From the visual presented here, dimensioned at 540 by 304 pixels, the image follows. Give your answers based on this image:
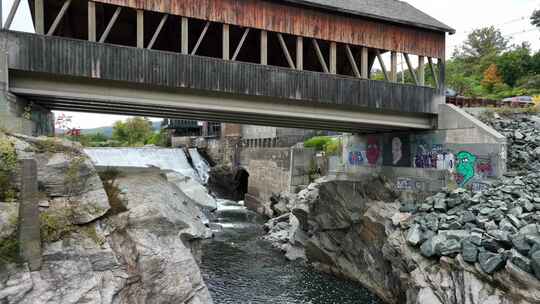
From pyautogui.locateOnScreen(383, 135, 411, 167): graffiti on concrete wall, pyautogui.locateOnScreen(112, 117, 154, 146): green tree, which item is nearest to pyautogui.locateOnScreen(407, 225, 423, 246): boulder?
pyautogui.locateOnScreen(383, 135, 411, 167): graffiti on concrete wall

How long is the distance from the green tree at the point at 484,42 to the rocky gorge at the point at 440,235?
4397 centimetres

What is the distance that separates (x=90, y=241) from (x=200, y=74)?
668cm

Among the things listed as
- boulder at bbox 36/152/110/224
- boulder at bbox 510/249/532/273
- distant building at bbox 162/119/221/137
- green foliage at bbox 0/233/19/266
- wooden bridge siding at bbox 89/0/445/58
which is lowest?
boulder at bbox 510/249/532/273

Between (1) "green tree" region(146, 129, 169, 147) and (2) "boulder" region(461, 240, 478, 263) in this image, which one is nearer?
(2) "boulder" region(461, 240, 478, 263)

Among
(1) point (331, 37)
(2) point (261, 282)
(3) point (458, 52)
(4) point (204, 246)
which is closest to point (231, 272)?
(2) point (261, 282)

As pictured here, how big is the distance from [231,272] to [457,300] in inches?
454

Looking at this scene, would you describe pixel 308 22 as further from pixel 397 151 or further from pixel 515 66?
pixel 515 66

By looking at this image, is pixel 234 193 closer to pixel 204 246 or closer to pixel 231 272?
pixel 204 246

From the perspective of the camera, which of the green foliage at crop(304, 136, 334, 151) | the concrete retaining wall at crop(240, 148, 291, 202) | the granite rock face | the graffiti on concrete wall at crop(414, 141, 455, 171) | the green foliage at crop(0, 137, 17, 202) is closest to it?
the green foliage at crop(0, 137, 17, 202)

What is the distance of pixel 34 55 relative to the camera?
34.9ft

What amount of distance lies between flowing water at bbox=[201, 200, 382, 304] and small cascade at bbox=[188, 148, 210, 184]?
691 inches

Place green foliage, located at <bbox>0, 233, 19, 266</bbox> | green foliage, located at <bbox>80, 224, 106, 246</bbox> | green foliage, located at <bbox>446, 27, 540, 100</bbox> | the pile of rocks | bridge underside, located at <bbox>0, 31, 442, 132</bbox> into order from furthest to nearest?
green foliage, located at <bbox>446, 27, 540, 100</bbox>, bridge underside, located at <bbox>0, 31, 442, 132</bbox>, the pile of rocks, green foliage, located at <bbox>80, 224, 106, 246</bbox>, green foliage, located at <bbox>0, 233, 19, 266</bbox>

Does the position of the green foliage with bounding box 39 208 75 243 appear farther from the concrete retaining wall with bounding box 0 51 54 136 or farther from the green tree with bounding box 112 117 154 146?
the green tree with bounding box 112 117 154 146

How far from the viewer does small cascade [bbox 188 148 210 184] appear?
42.7 m
